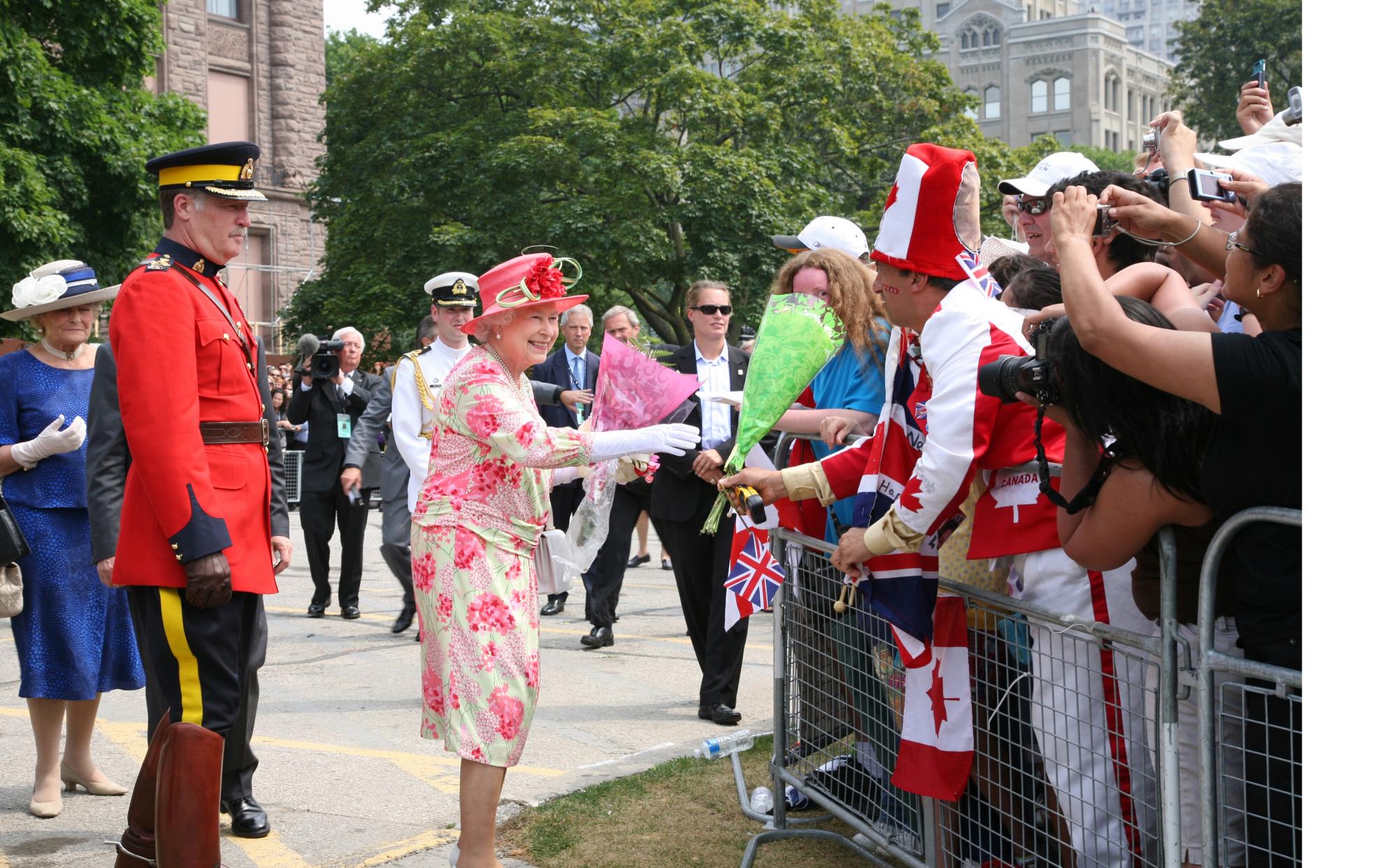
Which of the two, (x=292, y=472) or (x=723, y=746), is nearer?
(x=723, y=746)

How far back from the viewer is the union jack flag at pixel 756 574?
431cm

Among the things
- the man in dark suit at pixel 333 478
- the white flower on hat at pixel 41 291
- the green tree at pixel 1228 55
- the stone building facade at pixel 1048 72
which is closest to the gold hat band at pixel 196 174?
the white flower on hat at pixel 41 291

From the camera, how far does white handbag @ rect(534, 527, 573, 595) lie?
4352 mm

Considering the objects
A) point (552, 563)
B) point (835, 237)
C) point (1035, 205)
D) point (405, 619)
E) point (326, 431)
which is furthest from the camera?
point (326, 431)

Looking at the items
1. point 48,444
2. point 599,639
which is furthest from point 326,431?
point 48,444

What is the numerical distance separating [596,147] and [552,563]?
22.0 meters

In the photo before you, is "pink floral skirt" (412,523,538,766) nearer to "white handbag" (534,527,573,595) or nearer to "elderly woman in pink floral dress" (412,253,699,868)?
"elderly woman in pink floral dress" (412,253,699,868)

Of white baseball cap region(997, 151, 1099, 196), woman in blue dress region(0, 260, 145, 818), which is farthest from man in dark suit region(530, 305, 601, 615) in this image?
white baseball cap region(997, 151, 1099, 196)

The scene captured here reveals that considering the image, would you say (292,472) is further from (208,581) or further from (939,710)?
(939,710)

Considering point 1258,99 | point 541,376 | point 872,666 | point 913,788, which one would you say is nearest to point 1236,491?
point 913,788

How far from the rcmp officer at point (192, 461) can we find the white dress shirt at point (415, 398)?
113 inches

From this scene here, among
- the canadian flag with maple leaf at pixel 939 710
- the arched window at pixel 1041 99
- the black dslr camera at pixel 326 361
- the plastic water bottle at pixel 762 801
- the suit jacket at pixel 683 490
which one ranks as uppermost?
the arched window at pixel 1041 99

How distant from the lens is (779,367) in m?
3.94

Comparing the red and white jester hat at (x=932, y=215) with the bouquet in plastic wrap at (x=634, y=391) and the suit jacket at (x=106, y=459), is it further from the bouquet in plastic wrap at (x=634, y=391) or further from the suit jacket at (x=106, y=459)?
the suit jacket at (x=106, y=459)
